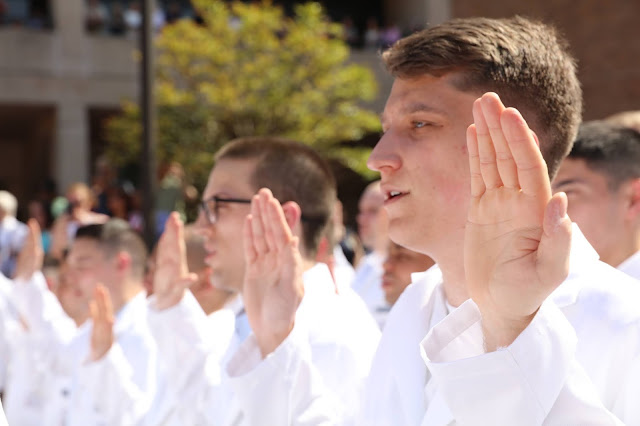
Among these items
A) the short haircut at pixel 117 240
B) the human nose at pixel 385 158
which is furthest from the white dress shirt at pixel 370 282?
the human nose at pixel 385 158

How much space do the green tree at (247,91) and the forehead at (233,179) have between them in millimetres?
12298

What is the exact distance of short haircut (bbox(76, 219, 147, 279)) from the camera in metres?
5.68

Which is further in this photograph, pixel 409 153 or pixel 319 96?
pixel 319 96

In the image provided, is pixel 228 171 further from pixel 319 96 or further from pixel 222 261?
pixel 319 96

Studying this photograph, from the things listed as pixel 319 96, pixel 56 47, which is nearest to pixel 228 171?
pixel 319 96

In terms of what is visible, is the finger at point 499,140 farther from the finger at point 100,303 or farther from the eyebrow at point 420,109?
the finger at point 100,303

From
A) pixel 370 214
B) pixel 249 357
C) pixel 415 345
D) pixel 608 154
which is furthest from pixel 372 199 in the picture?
pixel 415 345

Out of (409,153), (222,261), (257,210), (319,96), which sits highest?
(409,153)

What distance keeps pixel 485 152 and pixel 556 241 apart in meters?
0.21

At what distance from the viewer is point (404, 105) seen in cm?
242

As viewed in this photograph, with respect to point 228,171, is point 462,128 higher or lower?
higher

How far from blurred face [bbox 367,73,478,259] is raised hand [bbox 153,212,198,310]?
1577 mm

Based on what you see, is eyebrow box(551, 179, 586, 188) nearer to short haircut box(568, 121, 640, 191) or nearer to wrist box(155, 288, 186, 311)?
short haircut box(568, 121, 640, 191)

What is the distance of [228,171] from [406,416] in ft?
6.24
